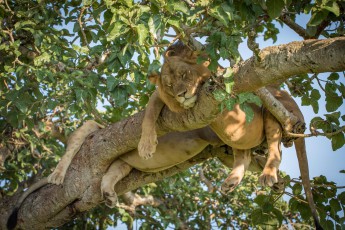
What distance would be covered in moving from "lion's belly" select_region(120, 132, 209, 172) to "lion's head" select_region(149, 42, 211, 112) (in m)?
0.70

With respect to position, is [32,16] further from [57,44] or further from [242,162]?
[242,162]

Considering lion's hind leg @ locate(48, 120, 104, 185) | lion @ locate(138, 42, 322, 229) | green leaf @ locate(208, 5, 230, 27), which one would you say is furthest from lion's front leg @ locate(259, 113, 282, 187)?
lion's hind leg @ locate(48, 120, 104, 185)

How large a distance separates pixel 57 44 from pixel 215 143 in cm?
204

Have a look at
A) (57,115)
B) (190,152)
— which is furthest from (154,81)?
(57,115)

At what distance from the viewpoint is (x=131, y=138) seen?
4.36 m

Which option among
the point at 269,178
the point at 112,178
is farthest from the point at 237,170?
the point at 112,178

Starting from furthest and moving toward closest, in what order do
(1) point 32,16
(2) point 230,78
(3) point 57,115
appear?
(3) point 57,115, (1) point 32,16, (2) point 230,78

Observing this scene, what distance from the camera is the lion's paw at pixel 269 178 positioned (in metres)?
4.00

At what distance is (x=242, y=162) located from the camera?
4.43 meters

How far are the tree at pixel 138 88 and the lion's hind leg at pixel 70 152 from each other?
104 mm

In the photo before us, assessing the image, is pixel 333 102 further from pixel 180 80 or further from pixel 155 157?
pixel 155 157

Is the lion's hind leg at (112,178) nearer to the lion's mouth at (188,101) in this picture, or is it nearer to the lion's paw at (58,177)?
the lion's paw at (58,177)

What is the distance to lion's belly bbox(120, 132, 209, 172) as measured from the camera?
4453 mm

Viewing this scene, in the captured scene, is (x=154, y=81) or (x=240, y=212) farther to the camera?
(x=240, y=212)
